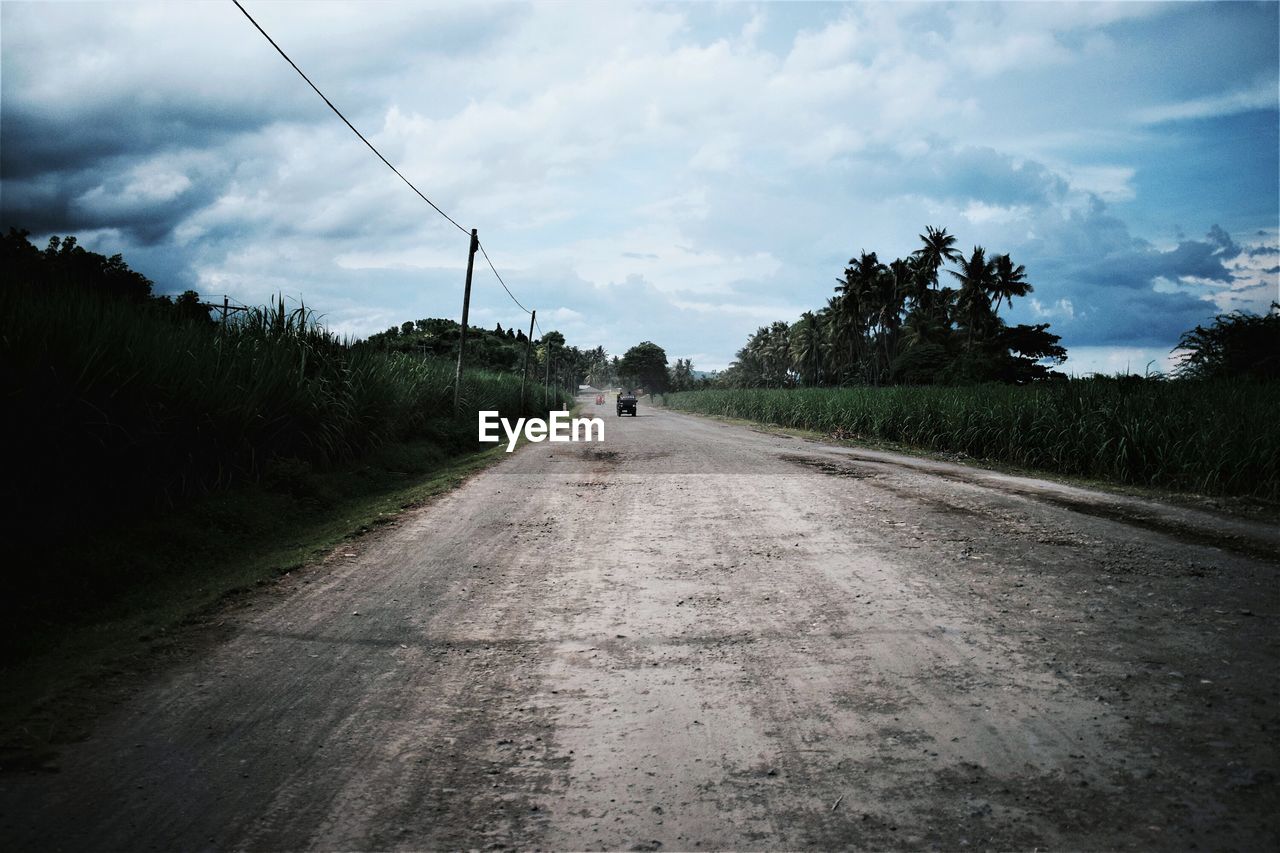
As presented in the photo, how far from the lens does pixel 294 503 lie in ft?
29.7

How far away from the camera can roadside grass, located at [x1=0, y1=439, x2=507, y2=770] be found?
138 inches

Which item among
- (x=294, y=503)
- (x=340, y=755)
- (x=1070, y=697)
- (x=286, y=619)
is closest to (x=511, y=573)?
(x=286, y=619)

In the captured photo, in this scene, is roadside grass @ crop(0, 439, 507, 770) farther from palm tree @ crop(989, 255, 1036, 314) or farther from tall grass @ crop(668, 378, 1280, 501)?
palm tree @ crop(989, 255, 1036, 314)

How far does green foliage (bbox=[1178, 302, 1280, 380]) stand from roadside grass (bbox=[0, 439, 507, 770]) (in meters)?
18.5

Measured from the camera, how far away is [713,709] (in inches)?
133

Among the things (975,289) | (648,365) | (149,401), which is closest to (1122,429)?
(149,401)

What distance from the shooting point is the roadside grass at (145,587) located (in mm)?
3510

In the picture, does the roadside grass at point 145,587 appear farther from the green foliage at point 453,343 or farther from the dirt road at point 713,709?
the green foliage at point 453,343

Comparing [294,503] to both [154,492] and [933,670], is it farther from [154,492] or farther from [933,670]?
[933,670]

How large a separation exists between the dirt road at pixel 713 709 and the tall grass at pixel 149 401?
2265 millimetres

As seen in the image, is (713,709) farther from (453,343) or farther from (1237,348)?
(453,343)

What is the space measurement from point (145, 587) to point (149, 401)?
88.1 inches

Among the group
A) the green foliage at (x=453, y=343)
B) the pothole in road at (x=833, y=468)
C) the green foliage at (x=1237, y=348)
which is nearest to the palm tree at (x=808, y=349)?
the green foliage at (x=453, y=343)

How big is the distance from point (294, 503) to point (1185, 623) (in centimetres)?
896
